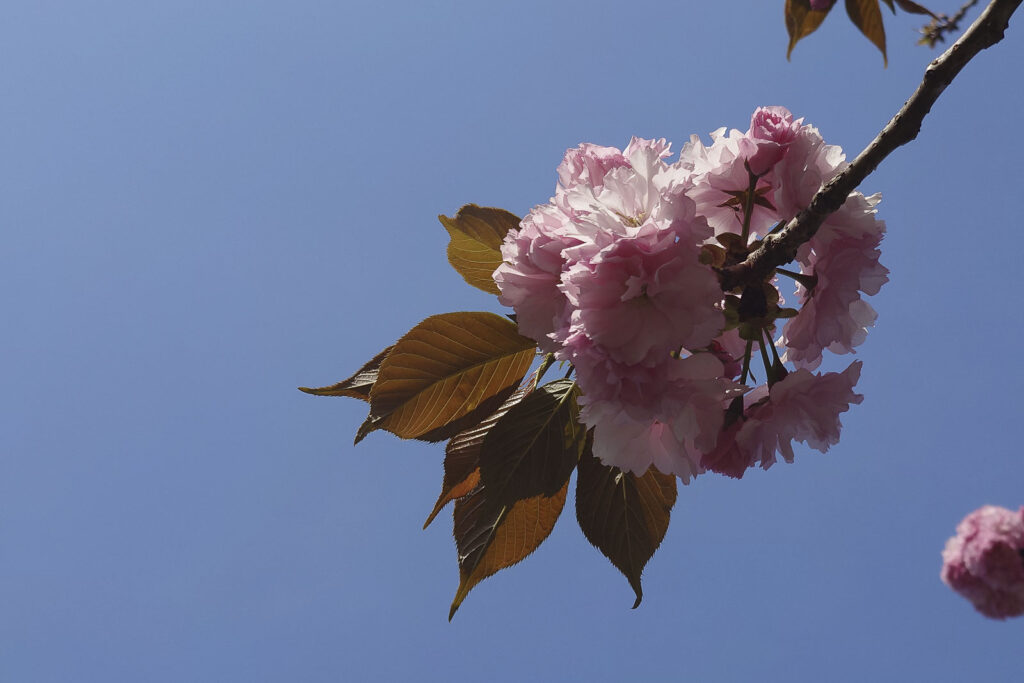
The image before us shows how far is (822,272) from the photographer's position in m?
0.79

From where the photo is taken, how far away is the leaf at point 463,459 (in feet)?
3.12

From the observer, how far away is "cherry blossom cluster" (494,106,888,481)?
67 centimetres

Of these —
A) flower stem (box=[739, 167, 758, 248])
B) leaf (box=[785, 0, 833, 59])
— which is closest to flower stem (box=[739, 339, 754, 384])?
flower stem (box=[739, 167, 758, 248])

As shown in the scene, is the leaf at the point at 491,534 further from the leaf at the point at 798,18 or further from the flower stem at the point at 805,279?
the leaf at the point at 798,18

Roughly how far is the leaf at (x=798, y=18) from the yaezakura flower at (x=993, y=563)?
3896 mm

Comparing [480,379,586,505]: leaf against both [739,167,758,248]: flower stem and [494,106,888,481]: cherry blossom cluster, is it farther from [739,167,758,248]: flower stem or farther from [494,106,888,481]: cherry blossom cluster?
[739,167,758,248]: flower stem

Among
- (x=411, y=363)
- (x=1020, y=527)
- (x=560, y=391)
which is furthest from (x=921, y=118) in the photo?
(x=1020, y=527)

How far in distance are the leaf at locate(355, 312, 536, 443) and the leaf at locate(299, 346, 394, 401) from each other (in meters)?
0.07

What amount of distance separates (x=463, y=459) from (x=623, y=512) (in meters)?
0.22

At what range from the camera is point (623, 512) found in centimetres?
93

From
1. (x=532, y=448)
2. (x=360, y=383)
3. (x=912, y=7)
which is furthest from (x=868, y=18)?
(x=360, y=383)

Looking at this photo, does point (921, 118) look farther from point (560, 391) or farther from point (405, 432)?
point (405, 432)

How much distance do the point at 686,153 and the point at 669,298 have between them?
0.24m

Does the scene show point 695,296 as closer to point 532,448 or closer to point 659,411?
point 659,411
